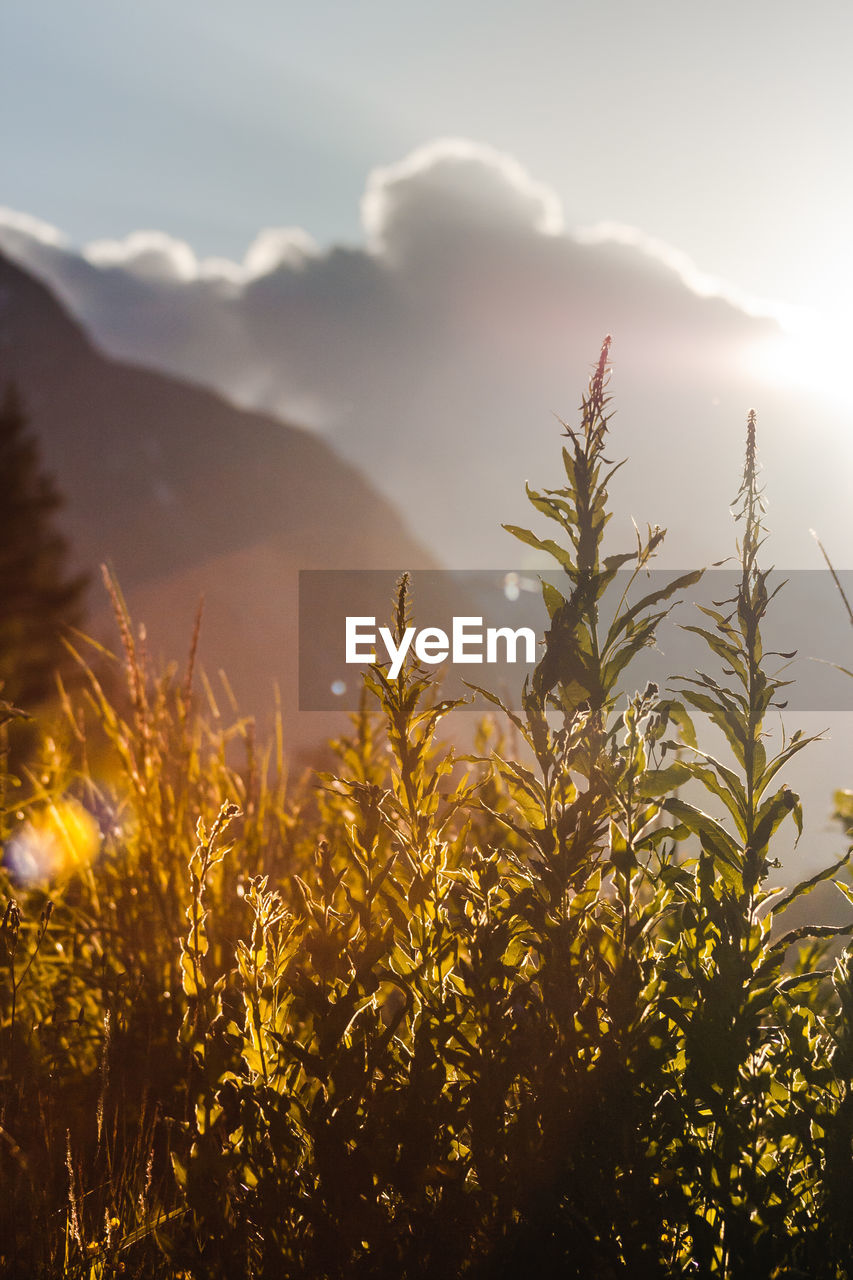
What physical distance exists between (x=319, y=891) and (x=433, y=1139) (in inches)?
20.6

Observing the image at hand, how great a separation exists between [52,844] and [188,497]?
8298 centimetres

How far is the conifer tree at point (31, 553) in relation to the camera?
20730mm

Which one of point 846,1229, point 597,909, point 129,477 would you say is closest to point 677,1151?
point 846,1229

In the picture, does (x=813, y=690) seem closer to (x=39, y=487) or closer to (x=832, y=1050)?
(x=832, y=1050)

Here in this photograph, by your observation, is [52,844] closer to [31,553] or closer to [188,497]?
[31,553]

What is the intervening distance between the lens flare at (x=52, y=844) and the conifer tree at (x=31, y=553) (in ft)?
58.0

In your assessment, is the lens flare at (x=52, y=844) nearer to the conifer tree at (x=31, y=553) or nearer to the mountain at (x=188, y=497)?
the conifer tree at (x=31, y=553)

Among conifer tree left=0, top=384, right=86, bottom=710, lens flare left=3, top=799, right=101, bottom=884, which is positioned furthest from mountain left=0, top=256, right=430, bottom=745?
lens flare left=3, top=799, right=101, bottom=884

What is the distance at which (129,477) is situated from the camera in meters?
79.1

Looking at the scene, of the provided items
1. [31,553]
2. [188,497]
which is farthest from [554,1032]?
[188,497]

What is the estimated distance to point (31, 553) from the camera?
73.9 feet

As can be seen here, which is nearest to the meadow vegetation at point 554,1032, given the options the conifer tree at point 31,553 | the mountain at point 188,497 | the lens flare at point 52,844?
the lens flare at point 52,844

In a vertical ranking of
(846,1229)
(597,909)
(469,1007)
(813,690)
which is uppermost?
(813,690)

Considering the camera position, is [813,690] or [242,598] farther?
[242,598]
